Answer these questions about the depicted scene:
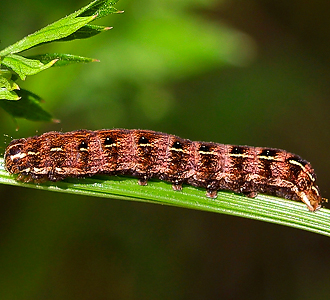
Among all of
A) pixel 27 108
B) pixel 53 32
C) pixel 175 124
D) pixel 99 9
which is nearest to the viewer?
pixel 53 32

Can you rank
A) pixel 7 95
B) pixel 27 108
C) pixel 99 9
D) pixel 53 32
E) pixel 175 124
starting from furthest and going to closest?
1. pixel 175 124
2. pixel 27 108
3. pixel 99 9
4. pixel 53 32
5. pixel 7 95

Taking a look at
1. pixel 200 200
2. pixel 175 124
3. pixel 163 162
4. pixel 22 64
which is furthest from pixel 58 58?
pixel 175 124

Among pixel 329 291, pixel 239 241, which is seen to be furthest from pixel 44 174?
pixel 329 291

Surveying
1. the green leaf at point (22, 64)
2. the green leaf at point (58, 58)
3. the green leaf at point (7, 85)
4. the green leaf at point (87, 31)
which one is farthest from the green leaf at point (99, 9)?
the green leaf at point (7, 85)

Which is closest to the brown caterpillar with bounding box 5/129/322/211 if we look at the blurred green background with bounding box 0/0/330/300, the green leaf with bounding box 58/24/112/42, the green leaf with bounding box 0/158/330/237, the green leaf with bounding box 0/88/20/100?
the green leaf with bounding box 0/158/330/237

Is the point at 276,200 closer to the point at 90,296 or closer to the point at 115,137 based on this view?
the point at 115,137

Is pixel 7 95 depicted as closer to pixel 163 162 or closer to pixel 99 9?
pixel 99 9

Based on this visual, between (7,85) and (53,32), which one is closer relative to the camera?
(7,85)

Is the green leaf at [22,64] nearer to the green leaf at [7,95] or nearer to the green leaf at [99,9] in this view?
the green leaf at [7,95]
